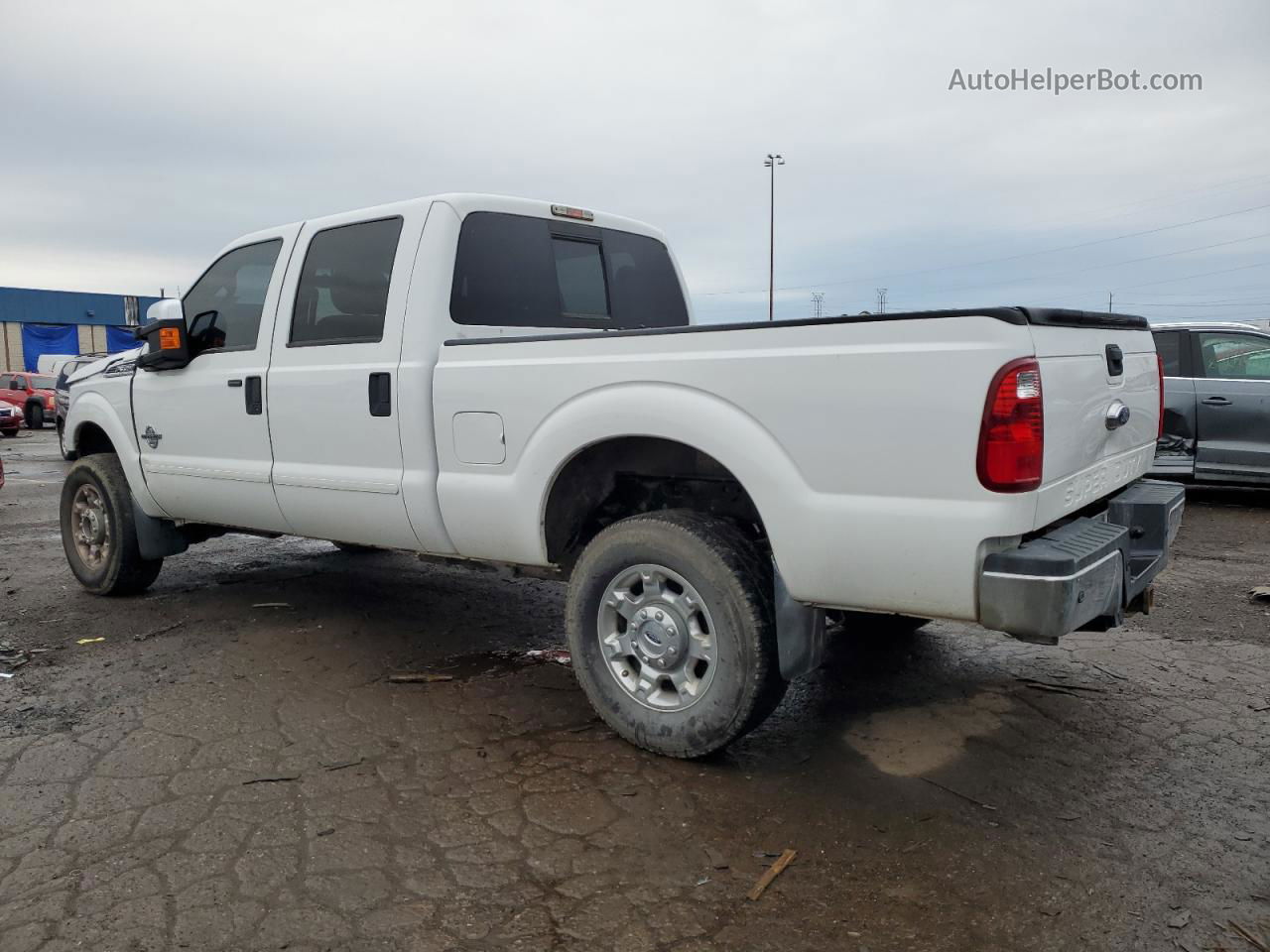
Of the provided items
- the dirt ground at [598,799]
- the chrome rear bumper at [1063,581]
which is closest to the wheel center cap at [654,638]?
the dirt ground at [598,799]

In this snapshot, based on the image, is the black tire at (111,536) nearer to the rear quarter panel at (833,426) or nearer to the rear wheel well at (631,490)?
the rear wheel well at (631,490)

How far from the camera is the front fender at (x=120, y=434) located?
223 inches

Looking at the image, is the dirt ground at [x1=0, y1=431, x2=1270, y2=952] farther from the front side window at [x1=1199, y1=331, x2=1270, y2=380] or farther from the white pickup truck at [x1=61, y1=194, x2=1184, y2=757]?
the front side window at [x1=1199, y1=331, x2=1270, y2=380]

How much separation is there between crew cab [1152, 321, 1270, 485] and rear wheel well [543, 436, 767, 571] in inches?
273

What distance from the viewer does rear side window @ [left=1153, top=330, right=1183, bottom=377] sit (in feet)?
30.3

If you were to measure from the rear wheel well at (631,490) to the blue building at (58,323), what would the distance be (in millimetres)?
46190

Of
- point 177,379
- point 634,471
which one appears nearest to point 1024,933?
point 634,471

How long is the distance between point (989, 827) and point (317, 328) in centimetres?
357

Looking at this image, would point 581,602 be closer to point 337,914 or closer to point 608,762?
point 608,762

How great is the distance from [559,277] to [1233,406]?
23.4 feet

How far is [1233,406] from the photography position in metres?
8.88

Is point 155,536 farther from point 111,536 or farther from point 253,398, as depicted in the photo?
point 253,398

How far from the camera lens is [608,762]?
350 cm

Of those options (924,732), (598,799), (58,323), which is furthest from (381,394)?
(58,323)
